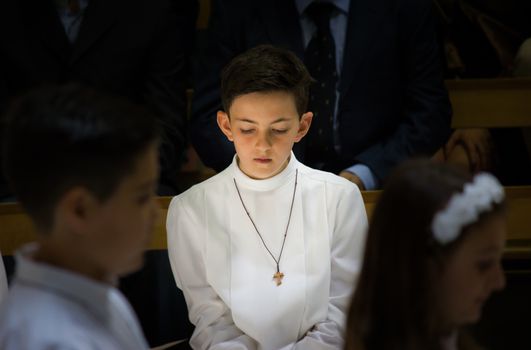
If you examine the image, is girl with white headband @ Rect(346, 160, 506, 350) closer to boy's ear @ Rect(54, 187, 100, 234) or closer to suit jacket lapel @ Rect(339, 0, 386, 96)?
boy's ear @ Rect(54, 187, 100, 234)

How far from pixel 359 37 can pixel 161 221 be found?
1.28m

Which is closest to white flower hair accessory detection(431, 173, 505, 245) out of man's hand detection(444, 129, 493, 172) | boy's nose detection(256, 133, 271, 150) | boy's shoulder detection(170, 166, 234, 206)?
boy's nose detection(256, 133, 271, 150)

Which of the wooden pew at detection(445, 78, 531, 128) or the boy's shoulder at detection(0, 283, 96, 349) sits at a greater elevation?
the wooden pew at detection(445, 78, 531, 128)

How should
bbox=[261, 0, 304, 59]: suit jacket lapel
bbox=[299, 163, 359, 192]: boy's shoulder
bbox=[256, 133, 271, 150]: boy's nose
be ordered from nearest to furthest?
bbox=[256, 133, 271, 150]: boy's nose → bbox=[299, 163, 359, 192]: boy's shoulder → bbox=[261, 0, 304, 59]: suit jacket lapel

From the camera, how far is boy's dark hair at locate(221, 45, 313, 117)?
3.27m

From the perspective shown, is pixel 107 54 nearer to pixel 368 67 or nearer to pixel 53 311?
pixel 368 67

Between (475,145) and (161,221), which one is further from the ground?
(475,145)

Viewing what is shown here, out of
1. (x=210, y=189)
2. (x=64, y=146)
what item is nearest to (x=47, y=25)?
(x=210, y=189)

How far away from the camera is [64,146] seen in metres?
1.91

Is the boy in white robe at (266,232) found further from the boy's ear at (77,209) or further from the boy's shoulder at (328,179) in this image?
the boy's ear at (77,209)

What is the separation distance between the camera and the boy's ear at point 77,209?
1926mm

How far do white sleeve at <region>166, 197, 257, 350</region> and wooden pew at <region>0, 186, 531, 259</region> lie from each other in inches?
17.5

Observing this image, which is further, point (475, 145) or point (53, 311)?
point (475, 145)

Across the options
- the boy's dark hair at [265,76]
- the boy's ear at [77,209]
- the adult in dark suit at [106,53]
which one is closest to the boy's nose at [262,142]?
the boy's dark hair at [265,76]
